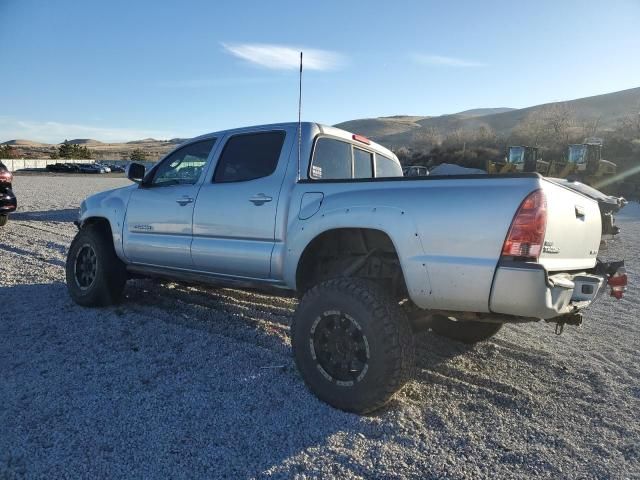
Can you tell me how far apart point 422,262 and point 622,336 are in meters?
3.39

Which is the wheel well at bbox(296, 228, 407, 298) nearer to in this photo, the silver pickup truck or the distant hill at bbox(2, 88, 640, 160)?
the silver pickup truck

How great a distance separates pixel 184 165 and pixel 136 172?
69 cm

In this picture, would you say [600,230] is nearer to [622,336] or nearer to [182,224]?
[622,336]

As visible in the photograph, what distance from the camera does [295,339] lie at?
11.7 feet

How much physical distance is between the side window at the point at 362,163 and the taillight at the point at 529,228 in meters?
2.14

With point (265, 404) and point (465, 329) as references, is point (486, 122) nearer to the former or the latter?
point (465, 329)

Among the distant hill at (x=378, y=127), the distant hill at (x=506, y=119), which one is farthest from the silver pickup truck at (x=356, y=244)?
the distant hill at (x=378, y=127)

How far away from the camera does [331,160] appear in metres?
4.45

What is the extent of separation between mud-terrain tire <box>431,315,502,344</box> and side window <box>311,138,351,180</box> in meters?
1.59

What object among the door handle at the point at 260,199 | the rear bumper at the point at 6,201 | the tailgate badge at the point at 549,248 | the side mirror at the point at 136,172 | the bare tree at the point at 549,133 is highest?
the bare tree at the point at 549,133

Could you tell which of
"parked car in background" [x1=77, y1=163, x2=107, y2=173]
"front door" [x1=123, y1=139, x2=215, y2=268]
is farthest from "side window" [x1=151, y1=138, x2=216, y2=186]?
"parked car in background" [x1=77, y1=163, x2=107, y2=173]

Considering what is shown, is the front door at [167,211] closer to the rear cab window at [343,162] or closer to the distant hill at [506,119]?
the rear cab window at [343,162]

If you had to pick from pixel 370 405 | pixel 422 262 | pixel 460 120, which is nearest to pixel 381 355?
pixel 370 405

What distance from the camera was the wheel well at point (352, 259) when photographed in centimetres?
370
